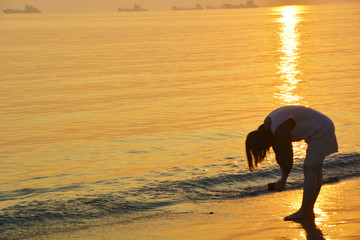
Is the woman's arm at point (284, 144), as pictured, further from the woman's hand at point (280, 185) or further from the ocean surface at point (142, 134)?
the ocean surface at point (142, 134)

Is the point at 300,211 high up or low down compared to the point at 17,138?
up

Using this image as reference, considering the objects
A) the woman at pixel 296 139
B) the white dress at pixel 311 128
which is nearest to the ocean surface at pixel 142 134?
the woman at pixel 296 139

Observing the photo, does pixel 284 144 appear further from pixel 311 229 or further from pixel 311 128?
pixel 311 229

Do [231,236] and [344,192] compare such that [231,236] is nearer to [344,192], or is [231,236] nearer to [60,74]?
[344,192]

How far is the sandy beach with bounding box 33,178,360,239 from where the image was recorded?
609cm

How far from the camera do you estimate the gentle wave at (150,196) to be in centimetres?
757

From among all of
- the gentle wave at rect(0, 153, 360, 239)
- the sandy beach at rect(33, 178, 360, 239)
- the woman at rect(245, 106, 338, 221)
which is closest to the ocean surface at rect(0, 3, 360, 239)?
→ the gentle wave at rect(0, 153, 360, 239)

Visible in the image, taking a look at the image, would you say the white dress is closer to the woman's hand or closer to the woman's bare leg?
the woman's bare leg

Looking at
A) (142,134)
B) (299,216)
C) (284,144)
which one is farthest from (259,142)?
(142,134)

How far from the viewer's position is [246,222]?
260 inches

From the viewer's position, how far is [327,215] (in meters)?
6.64

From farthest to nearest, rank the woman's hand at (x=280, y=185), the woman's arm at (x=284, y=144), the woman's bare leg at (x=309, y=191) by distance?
the woman's bare leg at (x=309, y=191) < the woman's hand at (x=280, y=185) < the woman's arm at (x=284, y=144)

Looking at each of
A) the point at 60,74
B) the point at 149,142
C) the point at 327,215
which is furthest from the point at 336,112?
the point at 60,74

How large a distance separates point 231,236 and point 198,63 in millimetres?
25628
